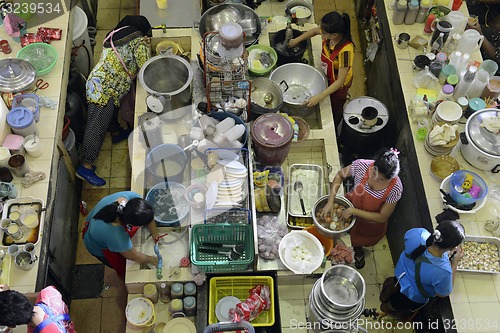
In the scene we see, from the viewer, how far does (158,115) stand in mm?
4855

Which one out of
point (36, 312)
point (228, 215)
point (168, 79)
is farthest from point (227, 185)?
point (36, 312)

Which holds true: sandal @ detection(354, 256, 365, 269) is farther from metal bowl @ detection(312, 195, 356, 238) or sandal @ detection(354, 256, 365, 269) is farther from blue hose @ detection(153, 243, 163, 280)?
blue hose @ detection(153, 243, 163, 280)

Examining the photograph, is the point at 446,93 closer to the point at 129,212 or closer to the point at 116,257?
the point at 129,212

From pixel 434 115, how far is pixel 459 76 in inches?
22.7

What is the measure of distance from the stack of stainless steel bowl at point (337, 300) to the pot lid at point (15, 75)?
3191mm

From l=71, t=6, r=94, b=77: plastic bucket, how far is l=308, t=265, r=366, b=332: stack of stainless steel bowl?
3718mm

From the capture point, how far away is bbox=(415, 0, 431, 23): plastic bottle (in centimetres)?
542

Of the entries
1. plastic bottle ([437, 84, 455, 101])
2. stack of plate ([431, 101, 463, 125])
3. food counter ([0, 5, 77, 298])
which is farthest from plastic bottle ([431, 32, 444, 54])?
food counter ([0, 5, 77, 298])

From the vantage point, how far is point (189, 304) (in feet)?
13.2

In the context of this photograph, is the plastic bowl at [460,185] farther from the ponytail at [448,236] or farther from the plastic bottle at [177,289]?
the plastic bottle at [177,289]

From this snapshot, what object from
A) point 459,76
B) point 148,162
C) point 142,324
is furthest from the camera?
point 459,76

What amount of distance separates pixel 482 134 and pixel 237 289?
2.50m

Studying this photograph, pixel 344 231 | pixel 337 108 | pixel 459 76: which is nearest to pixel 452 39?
pixel 459 76

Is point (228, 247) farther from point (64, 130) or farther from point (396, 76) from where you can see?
point (396, 76)
